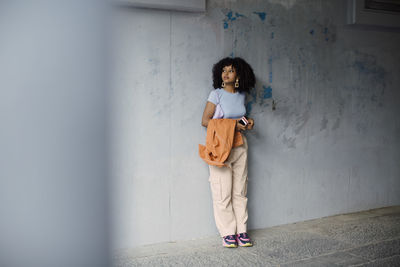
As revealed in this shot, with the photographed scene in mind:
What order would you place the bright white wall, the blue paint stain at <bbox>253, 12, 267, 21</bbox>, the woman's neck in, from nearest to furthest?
the bright white wall < the woman's neck < the blue paint stain at <bbox>253, 12, 267, 21</bbox>

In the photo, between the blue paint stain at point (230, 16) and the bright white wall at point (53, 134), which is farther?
the blue paint stain at point (230, 16)

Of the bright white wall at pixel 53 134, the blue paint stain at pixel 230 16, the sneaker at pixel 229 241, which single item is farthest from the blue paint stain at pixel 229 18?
the bright white wall at pixel 53 134

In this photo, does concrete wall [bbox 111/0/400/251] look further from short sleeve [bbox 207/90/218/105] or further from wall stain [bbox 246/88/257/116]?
short sleeve [bbox 207/90/218/105]

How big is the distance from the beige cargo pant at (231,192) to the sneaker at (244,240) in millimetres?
42

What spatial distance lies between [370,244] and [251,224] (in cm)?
113

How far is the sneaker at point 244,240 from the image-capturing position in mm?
3588

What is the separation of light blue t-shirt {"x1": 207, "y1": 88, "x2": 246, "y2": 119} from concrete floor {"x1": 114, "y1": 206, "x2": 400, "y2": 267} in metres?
1.20

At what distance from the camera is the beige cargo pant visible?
359cm

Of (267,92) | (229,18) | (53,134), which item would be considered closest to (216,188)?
(267,92)

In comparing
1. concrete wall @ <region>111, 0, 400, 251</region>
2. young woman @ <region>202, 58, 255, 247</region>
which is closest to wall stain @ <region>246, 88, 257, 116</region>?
concrete wall @ <region>111, 0, 400, 251</region>

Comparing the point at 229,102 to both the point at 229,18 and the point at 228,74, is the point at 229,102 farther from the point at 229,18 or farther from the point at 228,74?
the point at 229,18

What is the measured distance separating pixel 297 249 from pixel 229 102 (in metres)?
1.44

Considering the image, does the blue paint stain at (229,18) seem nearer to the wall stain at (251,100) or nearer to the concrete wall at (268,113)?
the concrete wall at (268,113)

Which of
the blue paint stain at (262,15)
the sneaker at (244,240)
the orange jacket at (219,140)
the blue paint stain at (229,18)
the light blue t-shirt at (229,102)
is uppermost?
the blue paint stain at (262,15)
